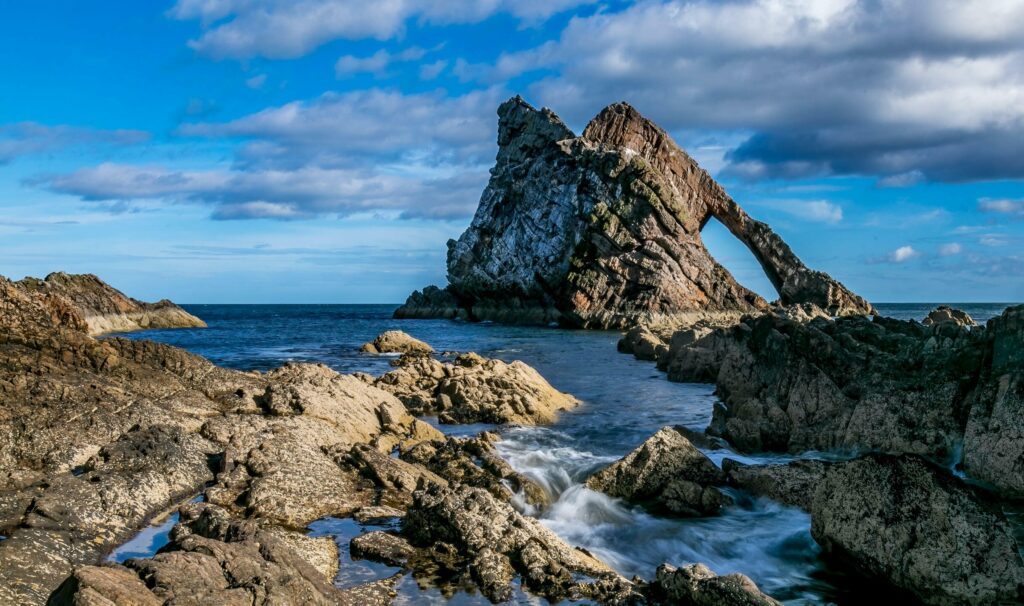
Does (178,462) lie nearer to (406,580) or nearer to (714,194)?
(406,580)

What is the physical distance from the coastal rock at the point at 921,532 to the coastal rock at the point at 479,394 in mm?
10185

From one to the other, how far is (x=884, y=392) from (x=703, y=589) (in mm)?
8549

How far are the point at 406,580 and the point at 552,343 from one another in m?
40.7

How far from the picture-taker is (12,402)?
10.9 m

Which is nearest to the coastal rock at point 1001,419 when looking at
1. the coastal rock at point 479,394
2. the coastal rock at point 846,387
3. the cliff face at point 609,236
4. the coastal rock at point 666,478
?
the coastal rock at point 846,387

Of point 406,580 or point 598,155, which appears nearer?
point 406,580

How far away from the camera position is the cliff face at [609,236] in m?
69.2

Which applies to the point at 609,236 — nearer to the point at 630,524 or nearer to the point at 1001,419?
the point at 1001,419

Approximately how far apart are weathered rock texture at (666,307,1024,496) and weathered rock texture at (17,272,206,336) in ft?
186

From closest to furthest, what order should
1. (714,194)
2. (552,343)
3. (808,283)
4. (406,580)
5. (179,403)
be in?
1. (406,580)
2. (179,403)
3. (552,343)
4. (808,283)
5. (714,194)

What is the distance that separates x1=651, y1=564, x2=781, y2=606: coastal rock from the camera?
6742 millimetres

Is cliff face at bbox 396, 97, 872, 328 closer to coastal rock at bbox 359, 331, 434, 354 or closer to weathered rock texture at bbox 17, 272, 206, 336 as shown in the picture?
coastal rock at bbox 359, 331, 434, 354

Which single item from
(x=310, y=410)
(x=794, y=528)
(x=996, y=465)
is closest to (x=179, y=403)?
(x=310, y=410)

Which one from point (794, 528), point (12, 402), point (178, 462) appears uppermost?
point (12, 402)
